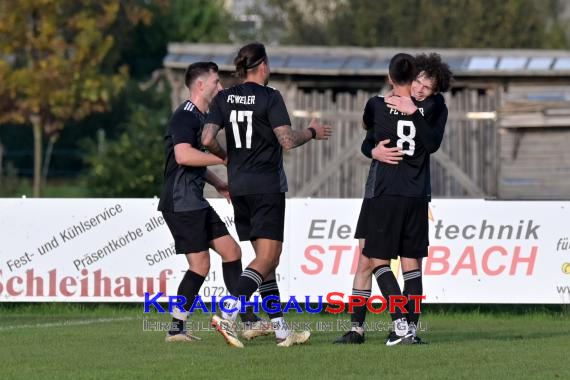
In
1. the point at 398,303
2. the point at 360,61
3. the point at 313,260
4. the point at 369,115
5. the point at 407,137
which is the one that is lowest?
the point at 313,260

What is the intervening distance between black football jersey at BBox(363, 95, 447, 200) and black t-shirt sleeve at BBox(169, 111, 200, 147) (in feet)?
3.97

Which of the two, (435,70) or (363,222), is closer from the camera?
(435,70)

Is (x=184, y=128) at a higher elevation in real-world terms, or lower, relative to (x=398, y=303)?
higher

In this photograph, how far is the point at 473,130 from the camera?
77.0 ft

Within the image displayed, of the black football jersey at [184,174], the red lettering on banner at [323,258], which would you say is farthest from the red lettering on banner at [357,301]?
the red lettering on banner at [323,258]

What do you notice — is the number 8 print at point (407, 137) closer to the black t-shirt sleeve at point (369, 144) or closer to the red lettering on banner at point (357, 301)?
the black t-shirt sleeve at point (369, 144)

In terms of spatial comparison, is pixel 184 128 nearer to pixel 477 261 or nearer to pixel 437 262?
pixel 437 262

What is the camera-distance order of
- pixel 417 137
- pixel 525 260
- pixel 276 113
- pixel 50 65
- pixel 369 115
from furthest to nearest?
1. pixel 50 65
2. pixel 525 260
3. pixel 369 115
4. pixel 417 137
5. pixel 276 113

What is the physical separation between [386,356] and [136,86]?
120 feet

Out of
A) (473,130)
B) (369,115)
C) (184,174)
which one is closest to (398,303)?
(369,115)

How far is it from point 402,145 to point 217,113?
4.24 feet

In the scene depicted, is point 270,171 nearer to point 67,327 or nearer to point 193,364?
point 193,364

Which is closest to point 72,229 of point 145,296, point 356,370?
point 145,296

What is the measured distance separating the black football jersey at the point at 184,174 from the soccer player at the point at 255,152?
34 cm
